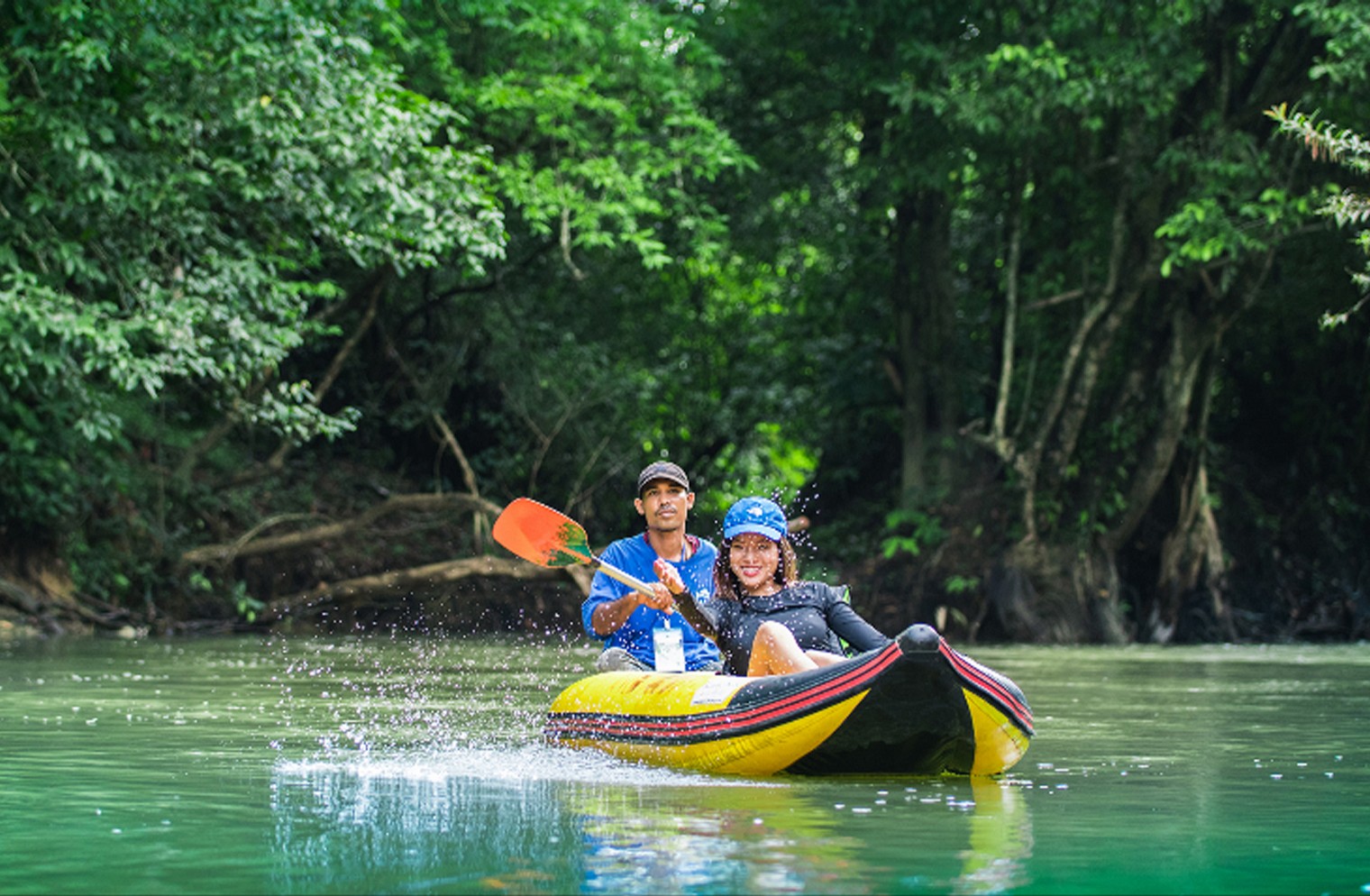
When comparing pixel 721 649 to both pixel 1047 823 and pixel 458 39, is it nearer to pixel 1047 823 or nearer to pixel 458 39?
pixel 1047 823

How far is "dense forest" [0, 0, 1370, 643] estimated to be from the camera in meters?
11.0

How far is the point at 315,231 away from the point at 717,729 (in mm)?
7531

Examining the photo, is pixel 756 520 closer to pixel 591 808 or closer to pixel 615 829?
pixel 591 808

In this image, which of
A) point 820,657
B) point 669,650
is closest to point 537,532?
point 669,650

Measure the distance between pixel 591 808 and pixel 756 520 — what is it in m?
1.34

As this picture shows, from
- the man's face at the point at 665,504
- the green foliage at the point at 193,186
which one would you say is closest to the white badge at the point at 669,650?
the man's face at the point at 665,504

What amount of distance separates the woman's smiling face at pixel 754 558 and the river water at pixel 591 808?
70 centimetres

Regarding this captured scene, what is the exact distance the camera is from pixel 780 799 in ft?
15.7

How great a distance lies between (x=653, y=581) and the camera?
6.57 metres

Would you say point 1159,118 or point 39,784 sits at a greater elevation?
point 1159,118

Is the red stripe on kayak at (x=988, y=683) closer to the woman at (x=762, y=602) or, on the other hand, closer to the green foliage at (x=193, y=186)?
the woman at (x=762, y=602)

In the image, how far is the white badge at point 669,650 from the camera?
6324 mm

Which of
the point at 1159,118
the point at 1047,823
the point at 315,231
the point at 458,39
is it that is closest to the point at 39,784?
the point at 1047,823

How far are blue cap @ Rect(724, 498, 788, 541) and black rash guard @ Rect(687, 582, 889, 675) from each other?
0.74ft
